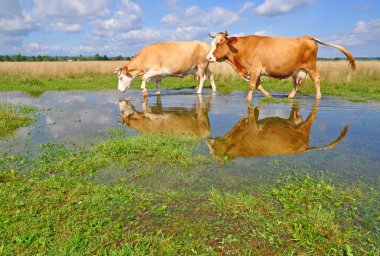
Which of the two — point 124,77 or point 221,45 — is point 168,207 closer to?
point 221,45

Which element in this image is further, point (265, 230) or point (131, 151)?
point (131, 151)

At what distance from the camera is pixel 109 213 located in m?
3.20

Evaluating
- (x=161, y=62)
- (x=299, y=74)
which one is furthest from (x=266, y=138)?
(x=161, y=62)

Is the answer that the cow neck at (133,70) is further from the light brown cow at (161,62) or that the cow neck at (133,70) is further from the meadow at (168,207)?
the meadow at (168,207)

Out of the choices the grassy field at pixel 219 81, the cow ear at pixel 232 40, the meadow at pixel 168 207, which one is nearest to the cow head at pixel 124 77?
the grassy field at pixel 219 81

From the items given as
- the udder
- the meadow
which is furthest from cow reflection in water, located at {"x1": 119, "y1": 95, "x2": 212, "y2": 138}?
the udder

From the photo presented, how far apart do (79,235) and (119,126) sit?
4569 millimetres

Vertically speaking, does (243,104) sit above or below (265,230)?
above

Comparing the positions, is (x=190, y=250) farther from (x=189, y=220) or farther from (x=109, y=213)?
(x=109, y=213)

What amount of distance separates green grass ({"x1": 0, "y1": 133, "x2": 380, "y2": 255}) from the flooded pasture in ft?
0.83

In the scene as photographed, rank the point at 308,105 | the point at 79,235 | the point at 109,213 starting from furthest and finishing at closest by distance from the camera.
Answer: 1. the point at 308,105
2. the point at 109,213
3. the point at 79,235

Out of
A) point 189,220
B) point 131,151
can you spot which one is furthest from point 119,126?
point 189,220

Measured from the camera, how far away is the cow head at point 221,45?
10359 millimetres

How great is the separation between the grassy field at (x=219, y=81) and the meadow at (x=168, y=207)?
8339 mm
